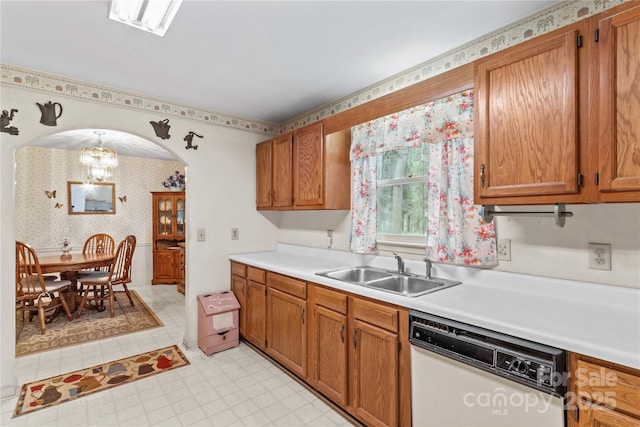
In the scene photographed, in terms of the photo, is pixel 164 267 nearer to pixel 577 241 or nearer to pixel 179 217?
pixel 179 217

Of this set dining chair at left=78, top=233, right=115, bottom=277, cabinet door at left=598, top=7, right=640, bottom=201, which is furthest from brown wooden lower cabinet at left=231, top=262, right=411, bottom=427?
dining chair at left=78, top=233, right=115, bottom=277

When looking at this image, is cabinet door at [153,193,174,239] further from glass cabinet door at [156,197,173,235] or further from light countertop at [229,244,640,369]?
light countertop at [229,244,640,369]

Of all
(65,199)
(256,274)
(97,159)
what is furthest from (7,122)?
(65,199)

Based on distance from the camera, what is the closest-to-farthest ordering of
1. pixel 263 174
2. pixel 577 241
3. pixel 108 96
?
pixel 577 241 < pixel 108 96 < pixel 263 174

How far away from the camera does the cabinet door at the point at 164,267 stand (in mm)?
5695

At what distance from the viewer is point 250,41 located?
1.94m

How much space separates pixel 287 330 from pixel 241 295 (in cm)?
84

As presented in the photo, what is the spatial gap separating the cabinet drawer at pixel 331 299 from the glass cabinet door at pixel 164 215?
15.0ft

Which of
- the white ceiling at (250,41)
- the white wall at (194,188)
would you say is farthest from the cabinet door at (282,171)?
the white ceiling at (250,41)

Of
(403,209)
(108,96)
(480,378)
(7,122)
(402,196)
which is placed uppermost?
(108,96)

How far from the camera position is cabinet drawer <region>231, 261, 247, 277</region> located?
312cm

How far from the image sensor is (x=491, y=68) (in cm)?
159

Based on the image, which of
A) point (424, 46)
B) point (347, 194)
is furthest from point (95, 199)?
point (424, 46)

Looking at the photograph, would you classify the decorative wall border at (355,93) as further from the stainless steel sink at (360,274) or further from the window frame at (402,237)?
the stainless steel sink at (360,274)
